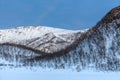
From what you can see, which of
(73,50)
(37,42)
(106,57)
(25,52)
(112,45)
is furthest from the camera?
(37,42)

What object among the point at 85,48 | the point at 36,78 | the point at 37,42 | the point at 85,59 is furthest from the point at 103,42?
the point at 37,42

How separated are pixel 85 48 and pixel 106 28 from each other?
2.38 meters

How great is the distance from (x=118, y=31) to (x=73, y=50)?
3.38 meters

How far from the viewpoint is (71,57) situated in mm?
28281

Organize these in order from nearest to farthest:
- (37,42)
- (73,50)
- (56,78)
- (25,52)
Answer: (56,78) < (73,50) < (25,52) < (37,42)

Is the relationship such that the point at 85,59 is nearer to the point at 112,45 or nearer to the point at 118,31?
the point at 112,45

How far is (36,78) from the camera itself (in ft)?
50.4

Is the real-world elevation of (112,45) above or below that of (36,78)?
above

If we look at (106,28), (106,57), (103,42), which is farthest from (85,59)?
(106,28)

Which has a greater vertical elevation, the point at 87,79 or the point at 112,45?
the point at 112,45

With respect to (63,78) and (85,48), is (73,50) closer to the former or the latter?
(85,48)

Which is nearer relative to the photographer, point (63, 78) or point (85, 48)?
point (63, 78)

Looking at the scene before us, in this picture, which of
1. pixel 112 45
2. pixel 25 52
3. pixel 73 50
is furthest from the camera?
pixel 25 52

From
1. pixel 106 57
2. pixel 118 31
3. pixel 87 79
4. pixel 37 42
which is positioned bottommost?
pixel 87 79
